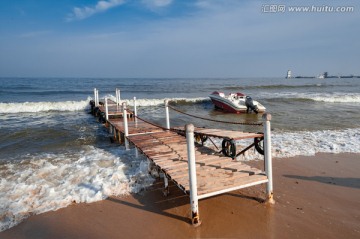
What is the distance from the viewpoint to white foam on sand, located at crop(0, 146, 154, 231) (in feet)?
15.9

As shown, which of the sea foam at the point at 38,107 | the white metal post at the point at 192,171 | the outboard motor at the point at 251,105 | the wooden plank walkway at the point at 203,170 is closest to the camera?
the white metal post at the point at 192,171

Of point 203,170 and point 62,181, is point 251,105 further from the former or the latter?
point 62,181

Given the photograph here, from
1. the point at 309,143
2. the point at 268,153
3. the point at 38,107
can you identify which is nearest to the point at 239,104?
→ the point at 309,143

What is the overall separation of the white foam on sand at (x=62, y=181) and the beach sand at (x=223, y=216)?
30 cm

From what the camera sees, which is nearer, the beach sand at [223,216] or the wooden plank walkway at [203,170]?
the beach sand at [223,216]

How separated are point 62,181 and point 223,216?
3703mm

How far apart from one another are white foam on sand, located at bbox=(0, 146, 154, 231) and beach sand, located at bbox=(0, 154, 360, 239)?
0.30 meters

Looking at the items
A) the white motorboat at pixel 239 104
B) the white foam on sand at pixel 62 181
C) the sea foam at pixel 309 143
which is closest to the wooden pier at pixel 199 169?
the white foam on sand at pixel 62 181

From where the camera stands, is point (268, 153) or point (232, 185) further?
point (268, 153)

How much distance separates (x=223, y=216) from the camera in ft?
13.9

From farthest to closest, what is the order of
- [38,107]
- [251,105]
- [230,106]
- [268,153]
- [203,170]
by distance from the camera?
[38,107], [230,106], [251,105], [203,170], [268,153]

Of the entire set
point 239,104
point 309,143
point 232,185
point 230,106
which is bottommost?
point 309,143

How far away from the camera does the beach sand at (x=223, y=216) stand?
12.6 ft

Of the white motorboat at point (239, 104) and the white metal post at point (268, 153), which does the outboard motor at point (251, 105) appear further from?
the white metal post at point (268, 153)
